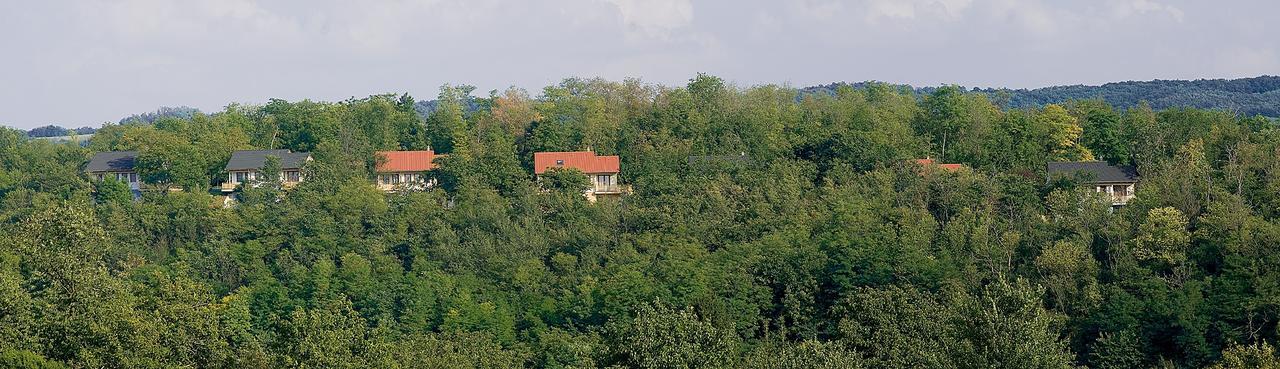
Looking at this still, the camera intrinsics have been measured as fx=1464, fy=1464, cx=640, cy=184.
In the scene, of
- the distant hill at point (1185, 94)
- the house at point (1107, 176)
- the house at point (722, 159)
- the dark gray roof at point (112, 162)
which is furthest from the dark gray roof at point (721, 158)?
the distant hill at point (1185, 94)

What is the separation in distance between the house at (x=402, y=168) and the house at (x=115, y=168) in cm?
1108

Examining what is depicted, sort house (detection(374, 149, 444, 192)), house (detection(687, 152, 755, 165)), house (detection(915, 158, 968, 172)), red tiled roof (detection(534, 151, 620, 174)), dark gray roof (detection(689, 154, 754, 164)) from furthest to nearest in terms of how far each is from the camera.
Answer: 1. house (detection(374, 149, 444, 192))
2. red tiled roof (detection(534, 151, 620, 174))
3. dark gray roof (detection(689, 154, 754, 164))
4. house (detection(687, 152, 755, 165))
5. house (detection(915, 158, 968, 172))

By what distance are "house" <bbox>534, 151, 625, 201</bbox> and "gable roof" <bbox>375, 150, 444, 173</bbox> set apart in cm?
475

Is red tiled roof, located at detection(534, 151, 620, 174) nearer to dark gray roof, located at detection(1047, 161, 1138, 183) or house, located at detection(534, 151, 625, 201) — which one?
house, located at detection(534, 151, 625, 201)

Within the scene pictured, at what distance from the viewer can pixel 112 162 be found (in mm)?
61375

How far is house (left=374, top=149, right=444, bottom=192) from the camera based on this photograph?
56281 mm

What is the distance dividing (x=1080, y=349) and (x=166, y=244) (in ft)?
108

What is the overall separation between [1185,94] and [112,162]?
75773mm

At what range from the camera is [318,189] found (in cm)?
5475

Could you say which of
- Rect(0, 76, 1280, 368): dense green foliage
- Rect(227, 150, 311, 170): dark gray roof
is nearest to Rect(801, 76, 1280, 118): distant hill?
Rect(0, 76, 1280, 368): dense green foliage

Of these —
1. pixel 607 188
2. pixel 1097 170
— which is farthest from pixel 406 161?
pixel 1097 170

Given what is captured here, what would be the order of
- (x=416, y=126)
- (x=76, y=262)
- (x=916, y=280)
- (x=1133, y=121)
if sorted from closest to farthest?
(x=76, y=262) → (x=916, y=280) → (x=1133, y=121) → (x=416, y=126)

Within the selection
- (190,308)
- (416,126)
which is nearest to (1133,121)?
(416,126)

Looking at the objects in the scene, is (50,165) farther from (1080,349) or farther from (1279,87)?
(1279,87)
